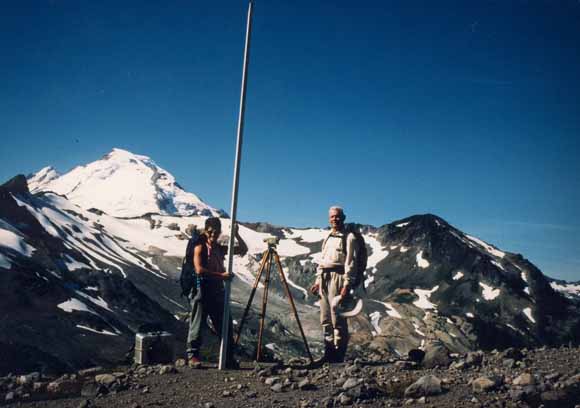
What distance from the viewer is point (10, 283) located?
38.0 metres

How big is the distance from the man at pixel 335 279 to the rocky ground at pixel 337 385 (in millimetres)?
664

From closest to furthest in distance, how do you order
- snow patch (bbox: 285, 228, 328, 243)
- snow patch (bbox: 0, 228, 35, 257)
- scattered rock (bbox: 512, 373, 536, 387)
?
scattered rock (bbox: 512, 373, 536, 387) < snow patch (bbox: 0, 228, 35, 257) < snow patch (bbox: 285, 228, 328, 243)

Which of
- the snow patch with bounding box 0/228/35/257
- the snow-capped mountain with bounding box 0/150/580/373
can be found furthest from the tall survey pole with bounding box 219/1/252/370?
the snow patch with bounding box 0/228/35/257

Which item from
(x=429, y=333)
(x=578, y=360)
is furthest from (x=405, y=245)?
(x=578, y=360)

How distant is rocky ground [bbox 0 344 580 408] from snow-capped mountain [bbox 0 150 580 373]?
10.2 feet

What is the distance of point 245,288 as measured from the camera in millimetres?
108438

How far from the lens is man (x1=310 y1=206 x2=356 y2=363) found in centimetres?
1094

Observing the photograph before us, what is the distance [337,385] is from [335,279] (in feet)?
10.7

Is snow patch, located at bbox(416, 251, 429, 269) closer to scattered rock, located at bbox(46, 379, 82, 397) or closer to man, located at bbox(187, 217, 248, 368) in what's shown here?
man, located at bbox(187, 217, 248, 368)

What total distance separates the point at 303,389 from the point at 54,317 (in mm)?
32027

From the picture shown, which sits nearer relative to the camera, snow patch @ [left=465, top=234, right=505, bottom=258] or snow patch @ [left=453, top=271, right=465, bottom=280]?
snow patch @ [left=453, top=271, right=465, bottom=280]

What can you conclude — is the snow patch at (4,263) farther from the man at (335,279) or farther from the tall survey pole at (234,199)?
the man at (335,279)

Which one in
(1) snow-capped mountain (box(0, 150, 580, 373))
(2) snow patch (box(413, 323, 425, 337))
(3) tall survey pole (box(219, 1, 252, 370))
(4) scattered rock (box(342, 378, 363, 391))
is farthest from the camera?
(2) snow patch (box(413, 323, 425, 337))

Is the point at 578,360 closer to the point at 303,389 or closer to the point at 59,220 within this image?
the point at 303,389
